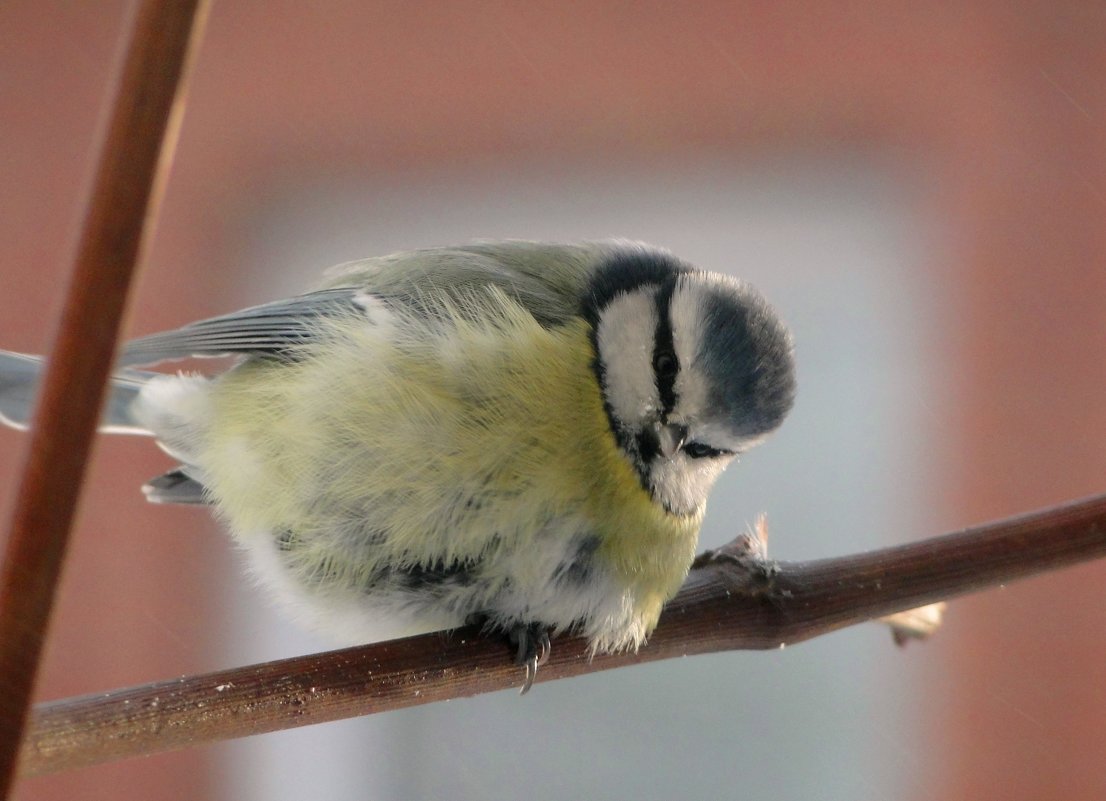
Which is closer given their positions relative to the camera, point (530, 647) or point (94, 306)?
point (94, 306)

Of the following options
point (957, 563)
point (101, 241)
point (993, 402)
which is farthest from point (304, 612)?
point (993, 402)

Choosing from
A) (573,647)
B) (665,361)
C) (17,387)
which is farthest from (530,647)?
(17,387)

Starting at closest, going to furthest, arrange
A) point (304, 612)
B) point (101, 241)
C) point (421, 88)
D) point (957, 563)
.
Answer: point (101, 241)
point (957, 563)
point (304, 612)
point (421, 88)

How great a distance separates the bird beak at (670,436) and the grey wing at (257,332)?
311 millimetres

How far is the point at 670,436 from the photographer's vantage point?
3.15ft

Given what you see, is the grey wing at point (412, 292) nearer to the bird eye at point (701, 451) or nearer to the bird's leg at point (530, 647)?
the bird eye at point (701, 451)

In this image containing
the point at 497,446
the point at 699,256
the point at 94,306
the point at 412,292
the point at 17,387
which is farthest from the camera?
the point at 699,256

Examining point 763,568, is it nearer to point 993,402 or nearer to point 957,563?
point 957,563

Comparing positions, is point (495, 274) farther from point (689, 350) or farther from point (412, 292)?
point (689, 350)

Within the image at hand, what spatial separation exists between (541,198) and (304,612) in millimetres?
1550

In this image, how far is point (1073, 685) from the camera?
2270 millimetres

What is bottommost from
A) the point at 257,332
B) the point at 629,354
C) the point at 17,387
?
the point at 17,387

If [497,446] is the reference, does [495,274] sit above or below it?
above

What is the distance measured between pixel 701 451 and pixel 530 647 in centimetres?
23
